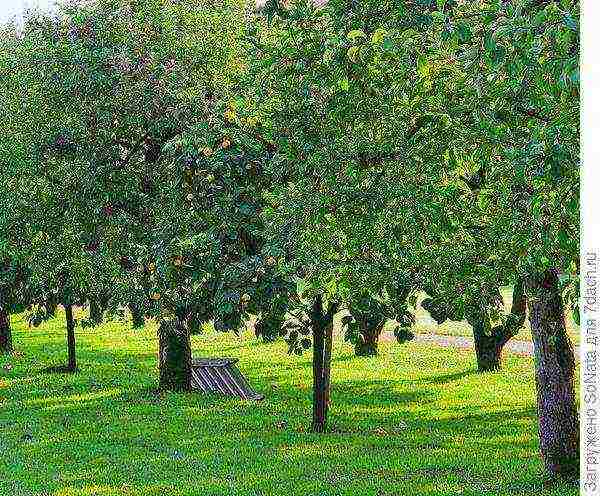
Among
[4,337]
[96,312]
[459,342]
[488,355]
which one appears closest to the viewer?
[96,312]

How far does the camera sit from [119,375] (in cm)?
2380

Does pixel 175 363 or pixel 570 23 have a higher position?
pixel 570 23

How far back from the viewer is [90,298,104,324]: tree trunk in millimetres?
20688

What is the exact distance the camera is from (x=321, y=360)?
50.5ft

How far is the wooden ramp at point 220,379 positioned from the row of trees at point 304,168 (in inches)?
20.2

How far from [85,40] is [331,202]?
26.3 ft

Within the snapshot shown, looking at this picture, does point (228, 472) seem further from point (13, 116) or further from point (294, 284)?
point (13, 116)

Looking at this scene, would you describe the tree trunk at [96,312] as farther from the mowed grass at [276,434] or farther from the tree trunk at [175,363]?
the tree trunk at [175,363]

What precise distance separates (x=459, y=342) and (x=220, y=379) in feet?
42.5

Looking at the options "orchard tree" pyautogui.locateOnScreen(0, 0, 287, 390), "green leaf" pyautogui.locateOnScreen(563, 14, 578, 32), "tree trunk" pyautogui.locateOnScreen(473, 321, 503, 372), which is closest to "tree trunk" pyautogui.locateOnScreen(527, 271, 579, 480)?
"orchard tree" pyautogui.locateOnScreen(0, 0, 287, 390)

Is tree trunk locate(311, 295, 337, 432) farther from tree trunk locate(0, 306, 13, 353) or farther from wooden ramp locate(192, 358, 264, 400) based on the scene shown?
tree trunk locate(0, 306, 13, 353)

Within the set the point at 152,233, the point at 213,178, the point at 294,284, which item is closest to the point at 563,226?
the point at 294,284

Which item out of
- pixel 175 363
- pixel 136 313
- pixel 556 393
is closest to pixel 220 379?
pixel 175 363

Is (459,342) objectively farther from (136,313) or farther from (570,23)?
(570,23)
